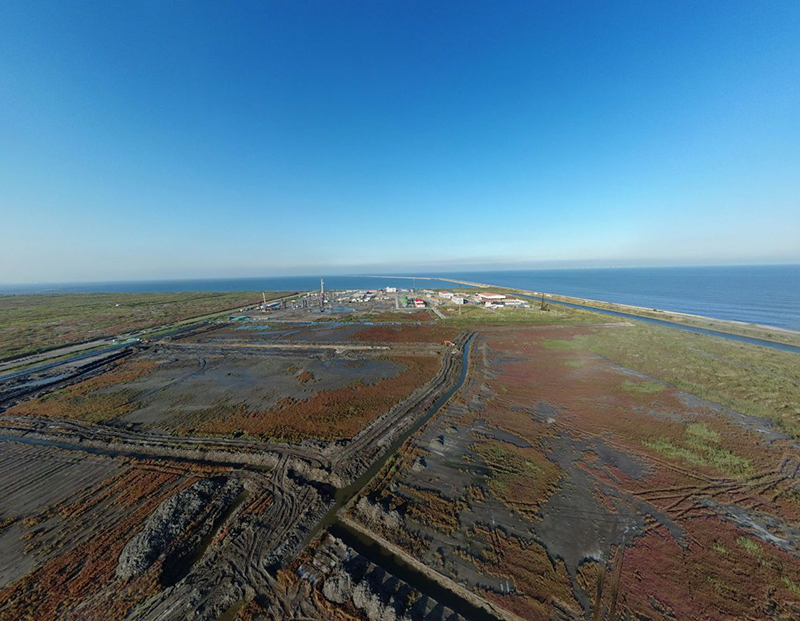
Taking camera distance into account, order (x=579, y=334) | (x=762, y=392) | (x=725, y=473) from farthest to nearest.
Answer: (x=579, y=334) → (x=762, y=392) → (x=725, y=473)

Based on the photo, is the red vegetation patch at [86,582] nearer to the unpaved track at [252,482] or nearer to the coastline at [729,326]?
the unpaved track at [252,482]

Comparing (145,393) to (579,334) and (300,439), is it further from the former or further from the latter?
(579,334)

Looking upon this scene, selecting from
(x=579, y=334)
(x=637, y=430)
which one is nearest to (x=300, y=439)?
(x=637, y=430)

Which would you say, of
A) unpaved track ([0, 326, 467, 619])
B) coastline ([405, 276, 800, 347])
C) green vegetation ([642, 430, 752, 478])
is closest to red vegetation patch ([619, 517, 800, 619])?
green vegetation ([642, 430, 752, 478])

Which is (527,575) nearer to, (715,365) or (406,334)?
(715,365)

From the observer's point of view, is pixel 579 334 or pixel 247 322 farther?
pixel 247 322

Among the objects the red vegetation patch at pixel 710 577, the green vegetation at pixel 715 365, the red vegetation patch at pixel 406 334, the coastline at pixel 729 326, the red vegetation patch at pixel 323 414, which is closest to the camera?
the red vegetation patch at pixel 710 577

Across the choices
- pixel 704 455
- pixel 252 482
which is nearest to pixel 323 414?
pixel 252 482

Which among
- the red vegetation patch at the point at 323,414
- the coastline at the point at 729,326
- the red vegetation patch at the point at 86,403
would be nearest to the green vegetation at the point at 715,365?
the coastline at the point at 729,326

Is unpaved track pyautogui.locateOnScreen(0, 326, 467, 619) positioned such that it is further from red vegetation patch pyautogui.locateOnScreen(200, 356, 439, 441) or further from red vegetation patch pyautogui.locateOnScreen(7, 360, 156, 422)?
red vegetation patch pyautogui.locateOnScreen(200, 356, 439, 441)
